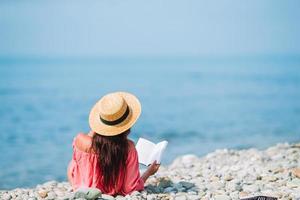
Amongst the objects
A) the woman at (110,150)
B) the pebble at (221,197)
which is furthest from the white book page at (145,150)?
the pebble at (221,197)

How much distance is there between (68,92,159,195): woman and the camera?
6043mm

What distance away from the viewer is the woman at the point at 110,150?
19.8 ft

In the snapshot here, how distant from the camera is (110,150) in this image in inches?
242

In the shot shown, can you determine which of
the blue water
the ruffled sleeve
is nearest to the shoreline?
the ruffled sleeve

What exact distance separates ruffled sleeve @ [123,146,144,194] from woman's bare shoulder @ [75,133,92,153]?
1.47 ft

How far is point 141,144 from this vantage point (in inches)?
266

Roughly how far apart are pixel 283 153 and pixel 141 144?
4.47 m

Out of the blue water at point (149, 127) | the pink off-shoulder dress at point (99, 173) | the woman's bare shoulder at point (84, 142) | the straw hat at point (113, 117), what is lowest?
the pink off-shoulder dress at point (99, 173)

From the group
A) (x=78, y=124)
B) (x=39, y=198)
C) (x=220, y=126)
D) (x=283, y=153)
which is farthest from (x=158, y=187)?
(x=78, y=124)

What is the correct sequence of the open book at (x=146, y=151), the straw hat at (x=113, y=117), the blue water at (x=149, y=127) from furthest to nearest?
the blue water at (x=149, y=127)
the open book at (x=146, y=151)
the straw hat at (x=113, y=117)

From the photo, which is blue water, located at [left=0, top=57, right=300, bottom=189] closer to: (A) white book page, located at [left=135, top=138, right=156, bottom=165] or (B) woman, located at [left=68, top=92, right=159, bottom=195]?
(A) white book page, located at [left=135, top=138, right=156, bottom=165]

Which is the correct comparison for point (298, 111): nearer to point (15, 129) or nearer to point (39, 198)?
point (15, 129)

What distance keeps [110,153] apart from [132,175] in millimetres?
422

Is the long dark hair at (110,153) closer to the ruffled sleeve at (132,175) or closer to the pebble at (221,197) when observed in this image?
the ruffled sleeve at (132,175)
